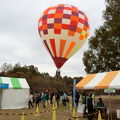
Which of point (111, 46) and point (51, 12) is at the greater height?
point (51, 12)

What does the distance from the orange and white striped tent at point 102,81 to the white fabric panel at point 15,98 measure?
25.5ft

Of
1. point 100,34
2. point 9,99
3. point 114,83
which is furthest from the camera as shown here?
point 100,34

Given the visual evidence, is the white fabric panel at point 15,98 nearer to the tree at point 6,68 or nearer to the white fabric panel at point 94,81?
the white fabric panel at point 94,81

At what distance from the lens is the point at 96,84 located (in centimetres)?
1420

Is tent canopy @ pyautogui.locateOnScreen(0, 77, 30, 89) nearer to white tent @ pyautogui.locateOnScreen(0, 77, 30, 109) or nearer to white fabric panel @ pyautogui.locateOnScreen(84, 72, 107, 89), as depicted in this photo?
white tent @ pyautogui.locateOnScreen(0, 77, 30, 109)

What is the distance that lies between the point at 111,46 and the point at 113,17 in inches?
145

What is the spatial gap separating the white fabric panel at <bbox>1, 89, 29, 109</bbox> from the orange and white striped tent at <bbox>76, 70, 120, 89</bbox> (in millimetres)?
7771

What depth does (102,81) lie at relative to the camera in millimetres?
14117

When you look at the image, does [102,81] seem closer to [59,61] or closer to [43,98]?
[43,98]

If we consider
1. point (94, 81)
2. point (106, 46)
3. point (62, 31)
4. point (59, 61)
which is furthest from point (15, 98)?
point (106, 46)

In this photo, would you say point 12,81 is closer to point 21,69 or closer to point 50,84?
point 50,84

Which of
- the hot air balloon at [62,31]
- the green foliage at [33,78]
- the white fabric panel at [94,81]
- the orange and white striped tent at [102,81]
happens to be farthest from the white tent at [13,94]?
the green foliage at [33,78]

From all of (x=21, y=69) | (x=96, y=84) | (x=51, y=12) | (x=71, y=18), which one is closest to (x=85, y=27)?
(x=71, y=18)

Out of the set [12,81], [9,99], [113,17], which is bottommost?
[9,99]
